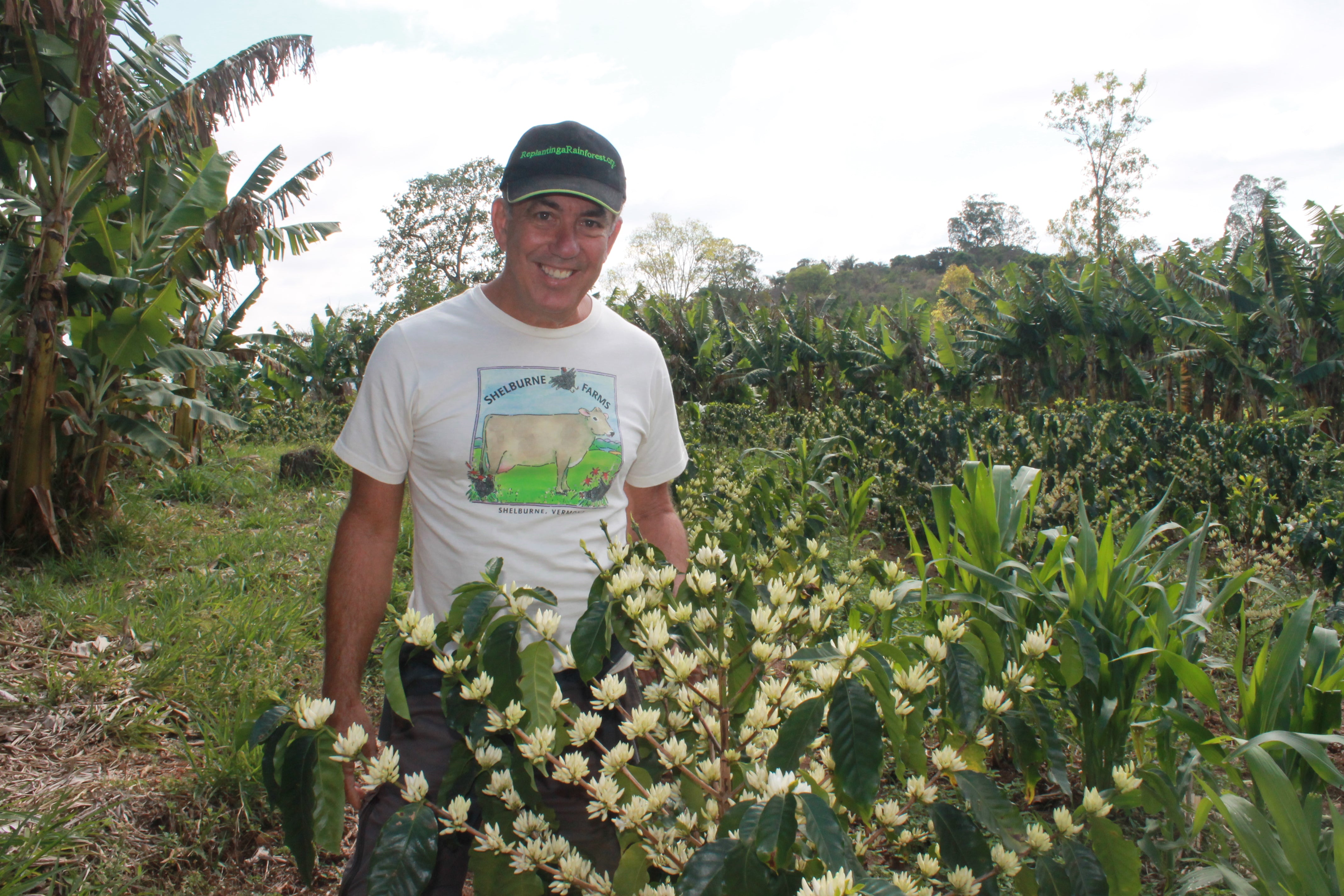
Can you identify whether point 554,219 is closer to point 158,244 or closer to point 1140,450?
point 1140,450

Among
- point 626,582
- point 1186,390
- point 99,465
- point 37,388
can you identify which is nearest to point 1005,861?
point 626,582

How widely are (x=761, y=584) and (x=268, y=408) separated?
15.0 meters

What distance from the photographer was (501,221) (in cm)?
199

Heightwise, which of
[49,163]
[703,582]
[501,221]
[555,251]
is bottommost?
[703,582]

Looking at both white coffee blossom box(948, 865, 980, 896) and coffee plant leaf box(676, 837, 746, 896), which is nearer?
coffee plant leaf box(676, 837, 746, 896)

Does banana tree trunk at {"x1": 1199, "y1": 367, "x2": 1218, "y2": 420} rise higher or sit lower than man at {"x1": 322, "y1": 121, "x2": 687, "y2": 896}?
lower

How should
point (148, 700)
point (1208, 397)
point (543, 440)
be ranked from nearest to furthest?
point (543, 440) < point (148, 700) < point (1208, 397)

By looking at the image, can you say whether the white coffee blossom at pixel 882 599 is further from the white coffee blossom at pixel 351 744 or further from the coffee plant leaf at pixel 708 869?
the white coffee blossom at pixel 351 744

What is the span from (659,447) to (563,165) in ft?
2.38

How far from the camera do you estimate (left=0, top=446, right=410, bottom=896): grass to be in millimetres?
2502

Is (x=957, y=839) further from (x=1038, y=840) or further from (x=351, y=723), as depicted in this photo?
(x=351, y=723)

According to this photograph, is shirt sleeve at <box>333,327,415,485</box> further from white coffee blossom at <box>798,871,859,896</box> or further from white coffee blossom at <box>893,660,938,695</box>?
white coffee blossom at <box>798,871,859,896</box>

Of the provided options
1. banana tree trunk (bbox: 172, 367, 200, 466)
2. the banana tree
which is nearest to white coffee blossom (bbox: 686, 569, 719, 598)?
the banana tree

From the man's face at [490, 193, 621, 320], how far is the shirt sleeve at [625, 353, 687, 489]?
338 mm
